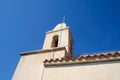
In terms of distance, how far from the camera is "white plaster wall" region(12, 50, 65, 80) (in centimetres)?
823

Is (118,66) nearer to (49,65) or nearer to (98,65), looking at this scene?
(98,65)

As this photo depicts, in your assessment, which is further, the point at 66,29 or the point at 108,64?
the point at 66,29

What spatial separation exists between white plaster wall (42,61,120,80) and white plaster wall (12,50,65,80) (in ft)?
2.21

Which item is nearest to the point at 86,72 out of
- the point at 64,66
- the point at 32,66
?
the point at 64,66

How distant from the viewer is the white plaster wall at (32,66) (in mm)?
8227

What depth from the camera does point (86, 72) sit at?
6.86m

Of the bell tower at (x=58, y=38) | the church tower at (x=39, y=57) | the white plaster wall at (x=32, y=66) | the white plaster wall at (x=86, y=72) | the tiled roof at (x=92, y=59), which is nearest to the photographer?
the white plaster wall at (x=86, y=72)

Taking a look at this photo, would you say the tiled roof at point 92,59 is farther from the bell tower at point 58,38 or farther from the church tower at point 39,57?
the bell tower at point 58,38

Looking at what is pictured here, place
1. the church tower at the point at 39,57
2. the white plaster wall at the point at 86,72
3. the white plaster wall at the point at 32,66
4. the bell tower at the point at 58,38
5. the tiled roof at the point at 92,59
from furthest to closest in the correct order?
the bell tower at the point at 58,38 → the church tower at the point at 39,57 → the white plaster wall at the point at 32,66 → the tiled roof at the point at 92,59 → the white plaster wall at the point at 86,72

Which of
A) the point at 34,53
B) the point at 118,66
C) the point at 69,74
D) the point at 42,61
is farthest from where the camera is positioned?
the point at 34,53

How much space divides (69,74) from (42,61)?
7.44ft

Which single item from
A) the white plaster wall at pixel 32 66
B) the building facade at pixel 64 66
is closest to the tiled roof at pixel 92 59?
the building facade at pixel 64 66

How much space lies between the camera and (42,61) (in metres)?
8.84

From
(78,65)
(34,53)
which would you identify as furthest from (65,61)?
(34,53)
